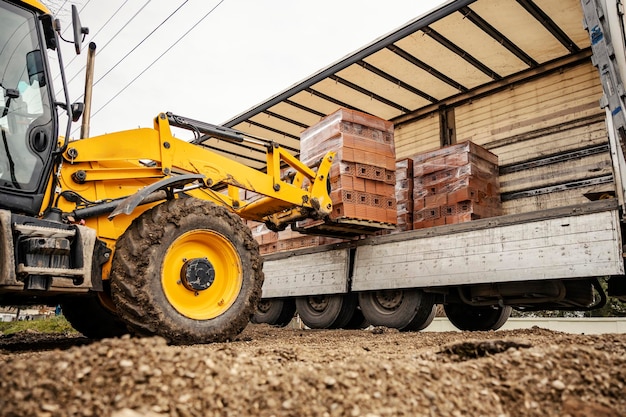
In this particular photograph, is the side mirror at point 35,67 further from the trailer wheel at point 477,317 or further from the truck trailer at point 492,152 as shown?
the trailer wheel at point 477,317

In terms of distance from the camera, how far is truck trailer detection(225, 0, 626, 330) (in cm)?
521

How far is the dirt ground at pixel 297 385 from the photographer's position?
80.0 inches

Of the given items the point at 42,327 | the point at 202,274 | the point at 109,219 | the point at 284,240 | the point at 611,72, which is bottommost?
the point at 42,327

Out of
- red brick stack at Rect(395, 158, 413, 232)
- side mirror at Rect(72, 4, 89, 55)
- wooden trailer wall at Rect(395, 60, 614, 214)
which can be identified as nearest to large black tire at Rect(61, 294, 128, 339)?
side mirror at Rect(72, 4, 89, 55)

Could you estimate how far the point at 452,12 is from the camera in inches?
268

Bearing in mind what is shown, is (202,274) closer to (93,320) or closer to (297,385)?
(93,320)

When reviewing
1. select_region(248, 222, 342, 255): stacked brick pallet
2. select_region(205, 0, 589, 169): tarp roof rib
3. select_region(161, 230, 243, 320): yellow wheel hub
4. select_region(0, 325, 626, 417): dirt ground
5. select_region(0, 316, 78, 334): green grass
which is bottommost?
select_region(0, 316, 78, 334): green grass

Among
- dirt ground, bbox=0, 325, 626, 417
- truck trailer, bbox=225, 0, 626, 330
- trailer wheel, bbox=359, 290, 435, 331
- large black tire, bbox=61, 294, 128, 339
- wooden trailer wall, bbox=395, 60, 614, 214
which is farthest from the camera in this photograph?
wooden trailer wall, bbox=395, 60, 614, 214

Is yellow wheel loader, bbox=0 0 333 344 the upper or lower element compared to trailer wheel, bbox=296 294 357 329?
upper

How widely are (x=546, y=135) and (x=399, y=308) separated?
3507mm

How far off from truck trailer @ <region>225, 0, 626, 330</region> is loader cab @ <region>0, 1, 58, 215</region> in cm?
429

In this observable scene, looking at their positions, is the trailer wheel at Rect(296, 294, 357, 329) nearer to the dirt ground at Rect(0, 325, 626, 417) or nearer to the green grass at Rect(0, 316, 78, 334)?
the green grass at Rect(0, 316, 78, 334)

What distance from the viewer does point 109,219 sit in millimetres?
4410

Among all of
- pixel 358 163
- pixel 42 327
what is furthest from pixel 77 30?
pixel 42 327
